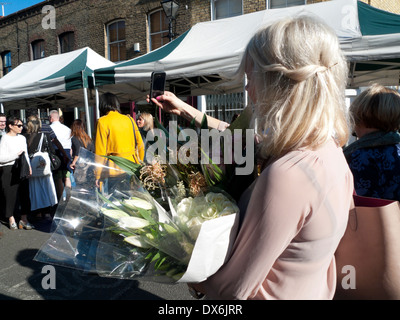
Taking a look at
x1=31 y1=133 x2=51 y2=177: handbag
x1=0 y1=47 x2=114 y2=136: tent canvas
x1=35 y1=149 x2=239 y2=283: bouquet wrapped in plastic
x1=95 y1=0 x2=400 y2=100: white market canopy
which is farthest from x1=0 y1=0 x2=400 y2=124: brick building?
x1=35 y1=149 x2=239 y2=283: bouquet wrapped in plastic

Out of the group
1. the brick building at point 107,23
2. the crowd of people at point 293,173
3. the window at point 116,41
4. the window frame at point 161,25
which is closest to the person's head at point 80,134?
the crowd of people at point 293,173

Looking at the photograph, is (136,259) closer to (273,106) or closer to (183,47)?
(273,106)

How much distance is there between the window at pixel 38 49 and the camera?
13969mm

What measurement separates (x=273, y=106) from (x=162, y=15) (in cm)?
1088

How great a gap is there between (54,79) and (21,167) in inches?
88.8

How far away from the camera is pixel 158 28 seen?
10539 millimetres

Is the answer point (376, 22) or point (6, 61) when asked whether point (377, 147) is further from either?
point (6, 61)

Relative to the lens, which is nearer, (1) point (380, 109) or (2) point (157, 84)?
(2) point (157, 84)

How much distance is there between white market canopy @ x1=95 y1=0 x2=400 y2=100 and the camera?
3594 millimetres

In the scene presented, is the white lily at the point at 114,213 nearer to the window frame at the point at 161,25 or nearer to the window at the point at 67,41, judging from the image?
the window frame at the point at 161,25

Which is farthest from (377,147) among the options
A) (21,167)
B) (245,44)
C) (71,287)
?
(21,167)

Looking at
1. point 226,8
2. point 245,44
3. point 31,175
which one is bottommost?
point 31,175

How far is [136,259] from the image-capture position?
3.17ft

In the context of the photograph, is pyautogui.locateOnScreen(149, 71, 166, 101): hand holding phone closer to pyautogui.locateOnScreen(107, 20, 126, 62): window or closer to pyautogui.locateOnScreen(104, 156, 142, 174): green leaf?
pyautogui.locateOnScreen(104, 156, 142, 174): green leaf
